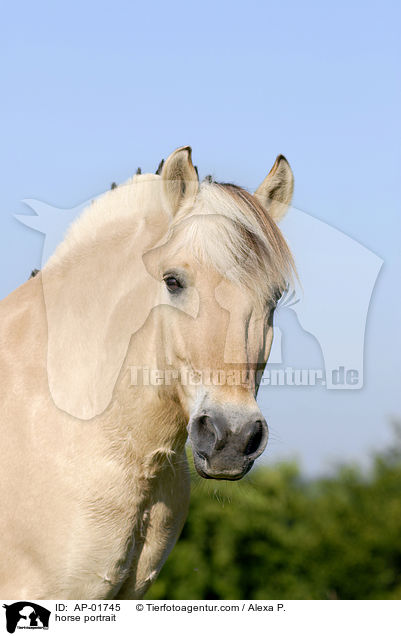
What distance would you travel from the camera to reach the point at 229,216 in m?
3.69

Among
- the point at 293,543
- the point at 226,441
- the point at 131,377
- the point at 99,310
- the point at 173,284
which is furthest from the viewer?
the point at 293,543

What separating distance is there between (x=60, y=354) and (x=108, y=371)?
32 cm

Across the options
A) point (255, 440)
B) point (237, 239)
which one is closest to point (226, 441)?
point (255, 440)

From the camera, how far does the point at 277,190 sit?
4.23 metres

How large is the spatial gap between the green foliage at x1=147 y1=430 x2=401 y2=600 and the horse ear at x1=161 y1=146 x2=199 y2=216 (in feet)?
35.2

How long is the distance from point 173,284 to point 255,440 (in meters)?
0.95

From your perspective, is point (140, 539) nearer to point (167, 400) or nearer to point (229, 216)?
point (167, 400)

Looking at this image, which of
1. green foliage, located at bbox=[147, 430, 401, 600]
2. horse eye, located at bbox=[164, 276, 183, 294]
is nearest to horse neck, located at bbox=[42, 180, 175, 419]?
horse eye, located at bbox=[164, 276, 183, 294]

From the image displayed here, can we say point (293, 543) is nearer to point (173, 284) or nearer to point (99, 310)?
point (99, 310)

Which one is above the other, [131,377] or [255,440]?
[131,377]

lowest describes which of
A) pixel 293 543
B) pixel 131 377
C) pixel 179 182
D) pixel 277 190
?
pixel 293 543

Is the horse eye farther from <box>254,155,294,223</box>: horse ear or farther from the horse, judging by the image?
<box>254,155,294,223</box>: horse ear

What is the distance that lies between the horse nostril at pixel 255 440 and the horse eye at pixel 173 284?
2.80ft
